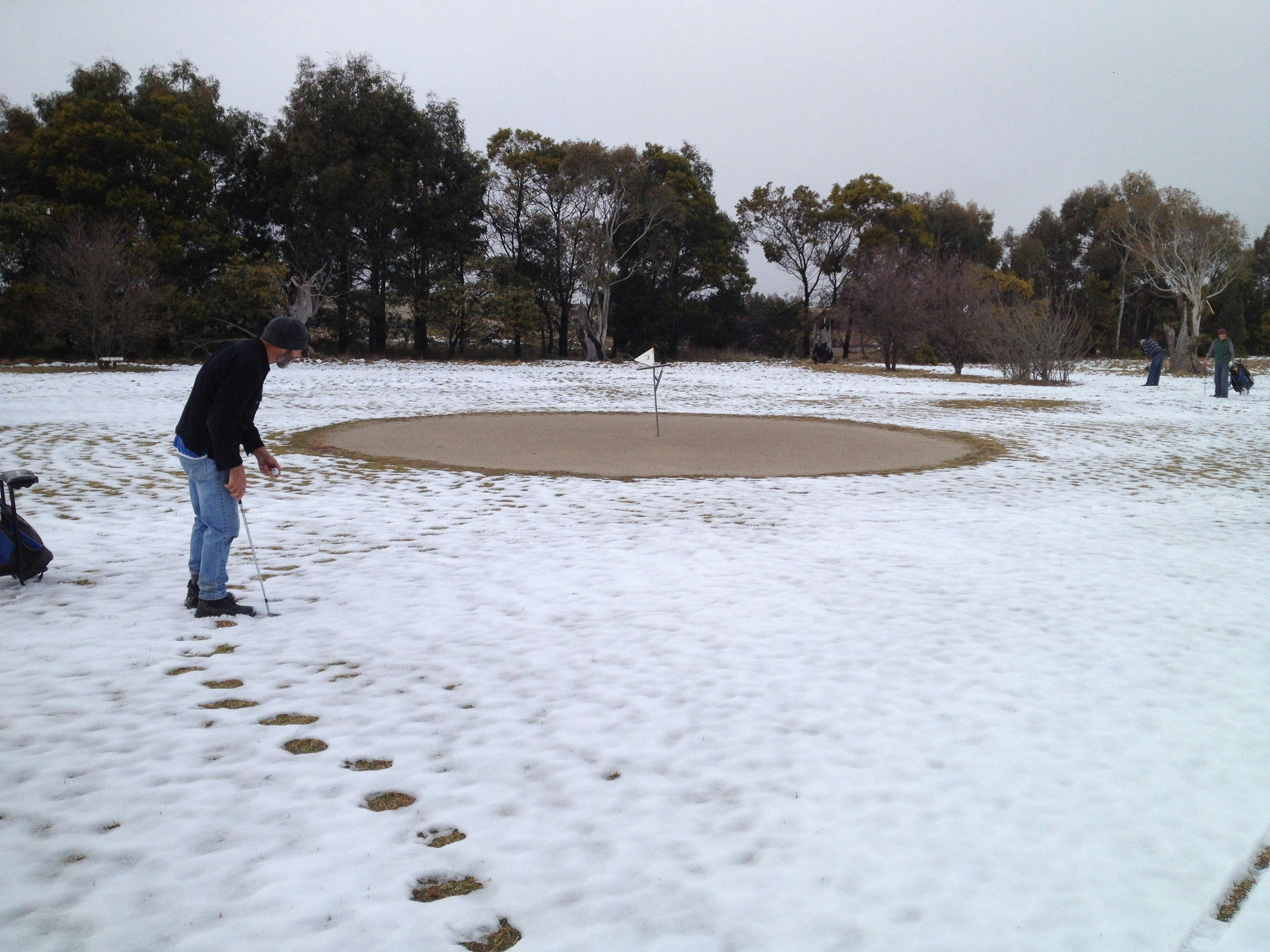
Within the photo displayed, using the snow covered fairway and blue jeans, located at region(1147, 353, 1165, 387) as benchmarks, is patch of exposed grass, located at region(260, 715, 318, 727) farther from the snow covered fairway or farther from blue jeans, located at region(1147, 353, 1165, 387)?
blue jeans, located at region(1147, 353, 1165, 387)

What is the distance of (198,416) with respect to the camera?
4.91 m

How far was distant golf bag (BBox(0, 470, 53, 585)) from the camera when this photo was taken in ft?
17.5

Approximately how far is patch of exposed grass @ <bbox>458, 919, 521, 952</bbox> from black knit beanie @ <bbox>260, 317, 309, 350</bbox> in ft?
11.3

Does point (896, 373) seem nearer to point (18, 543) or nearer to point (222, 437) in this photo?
point (222, 437)

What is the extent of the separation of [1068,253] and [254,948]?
2770 inches

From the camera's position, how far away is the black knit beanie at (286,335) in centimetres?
493

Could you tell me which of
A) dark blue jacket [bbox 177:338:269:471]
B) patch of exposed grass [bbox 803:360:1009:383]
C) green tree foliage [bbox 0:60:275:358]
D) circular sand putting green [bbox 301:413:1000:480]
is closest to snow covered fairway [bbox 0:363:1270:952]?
dark blue jacket [bbox 177:338:269:471]

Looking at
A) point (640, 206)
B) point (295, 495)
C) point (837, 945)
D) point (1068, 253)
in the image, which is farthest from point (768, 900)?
point (1068, 253)

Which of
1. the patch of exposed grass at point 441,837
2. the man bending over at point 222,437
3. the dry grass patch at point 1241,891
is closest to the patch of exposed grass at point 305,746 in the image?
the patch of exposed grass at point 441,837

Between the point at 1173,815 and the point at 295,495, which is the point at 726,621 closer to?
the point at 1173,815

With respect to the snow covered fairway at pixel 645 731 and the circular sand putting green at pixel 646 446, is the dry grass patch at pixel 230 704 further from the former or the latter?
the circular sand putting green at pixel 646 446

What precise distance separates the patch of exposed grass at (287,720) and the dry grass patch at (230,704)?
0.59ft

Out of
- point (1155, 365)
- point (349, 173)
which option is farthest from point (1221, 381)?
point (349, 173)

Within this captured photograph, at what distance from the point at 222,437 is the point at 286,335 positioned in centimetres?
67
